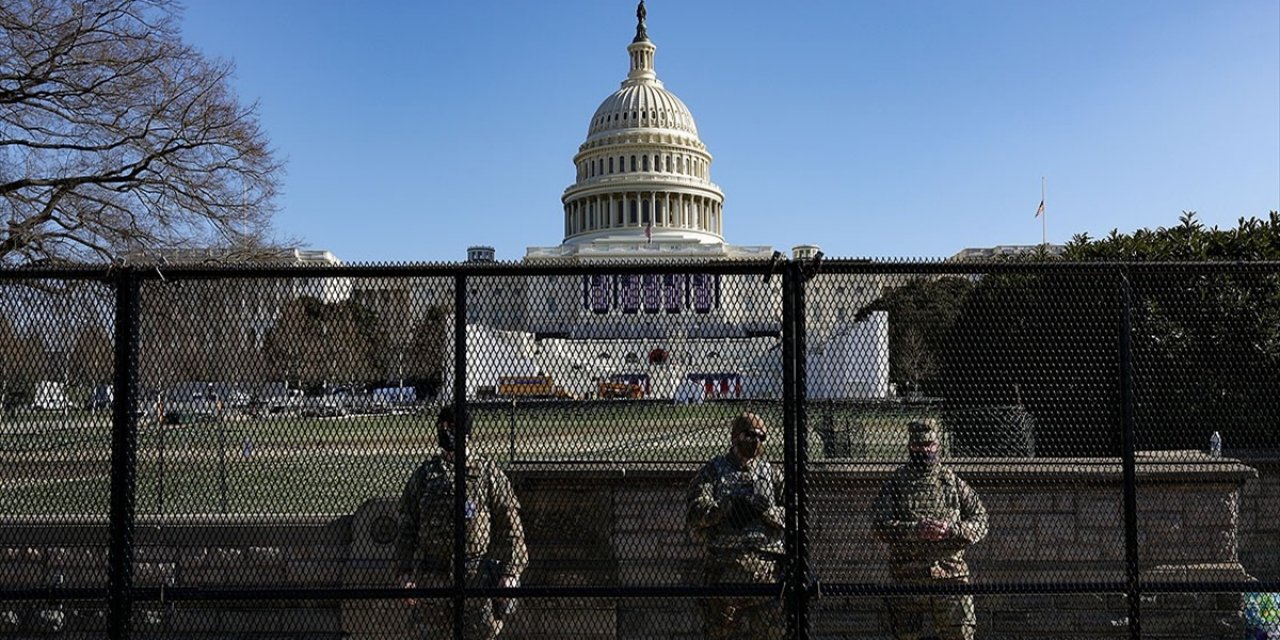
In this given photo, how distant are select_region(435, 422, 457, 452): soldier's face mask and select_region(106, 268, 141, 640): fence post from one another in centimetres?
126

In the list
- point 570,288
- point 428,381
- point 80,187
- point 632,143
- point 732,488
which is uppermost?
point 632,143

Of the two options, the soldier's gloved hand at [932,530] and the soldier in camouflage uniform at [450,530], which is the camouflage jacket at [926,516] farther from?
the soldier in camouflage uniform at [450,530]

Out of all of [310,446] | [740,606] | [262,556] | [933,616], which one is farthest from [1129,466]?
[262,556]

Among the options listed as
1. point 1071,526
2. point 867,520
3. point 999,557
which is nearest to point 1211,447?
point 1071,526

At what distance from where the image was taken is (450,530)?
4543 mm

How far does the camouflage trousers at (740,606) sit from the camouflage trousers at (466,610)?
975mm

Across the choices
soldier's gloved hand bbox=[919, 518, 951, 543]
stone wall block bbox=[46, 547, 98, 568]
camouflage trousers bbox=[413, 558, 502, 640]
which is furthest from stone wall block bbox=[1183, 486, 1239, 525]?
stone wall block bbox=[46, 547, 98, 568]

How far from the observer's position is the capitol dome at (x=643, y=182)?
9362cm

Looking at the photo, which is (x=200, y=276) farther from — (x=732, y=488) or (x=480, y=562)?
(x=732, y=488)

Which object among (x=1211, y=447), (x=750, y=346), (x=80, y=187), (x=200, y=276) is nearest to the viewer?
(x=200, y=276)

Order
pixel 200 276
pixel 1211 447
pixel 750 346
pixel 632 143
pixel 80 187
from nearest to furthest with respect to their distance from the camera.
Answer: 1. pixel 200 276
2. pixel 750 346
3. pixel 1211 447
4. pixel 80 187
5. pixel 632 143

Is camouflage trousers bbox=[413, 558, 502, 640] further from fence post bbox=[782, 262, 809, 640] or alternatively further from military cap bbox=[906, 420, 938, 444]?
military cap bbox=[906, 420, 938, 444]

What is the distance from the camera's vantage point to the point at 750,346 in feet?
14.2

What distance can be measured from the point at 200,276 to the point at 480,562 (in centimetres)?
179
